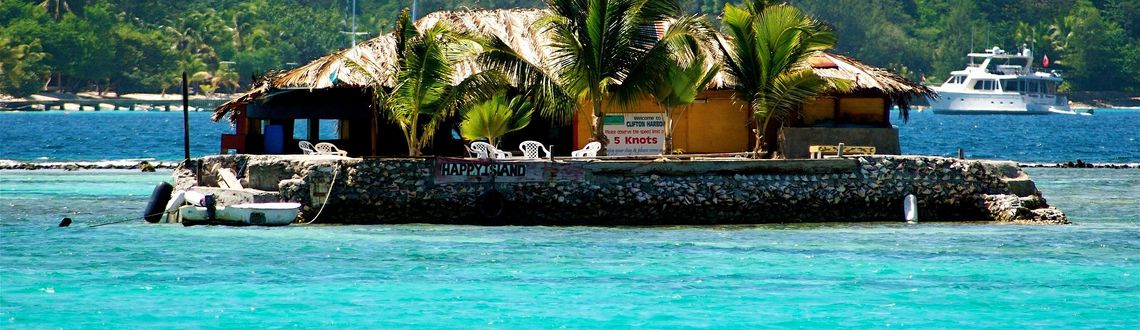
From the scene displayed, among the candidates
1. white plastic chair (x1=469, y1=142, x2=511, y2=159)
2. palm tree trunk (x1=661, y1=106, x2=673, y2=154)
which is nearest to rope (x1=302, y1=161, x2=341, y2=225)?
white plastic chair (x1=469, y1=142, x2=511, y2=159)

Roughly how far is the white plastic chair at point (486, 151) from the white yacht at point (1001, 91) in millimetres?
120320

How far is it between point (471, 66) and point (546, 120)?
8.69ft

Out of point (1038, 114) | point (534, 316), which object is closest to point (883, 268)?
point (534, 316)

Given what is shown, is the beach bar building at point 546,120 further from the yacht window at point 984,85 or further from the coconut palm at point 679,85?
the yacht window at point 984,85

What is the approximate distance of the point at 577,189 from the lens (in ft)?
88.5

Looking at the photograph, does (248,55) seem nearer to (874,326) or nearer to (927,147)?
(927,147)

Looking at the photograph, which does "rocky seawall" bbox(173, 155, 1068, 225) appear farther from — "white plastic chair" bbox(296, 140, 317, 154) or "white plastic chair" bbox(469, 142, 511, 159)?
"white plastic chair" bbox(296, 140, 317, 154)

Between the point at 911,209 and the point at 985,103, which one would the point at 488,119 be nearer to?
the point at 911,209

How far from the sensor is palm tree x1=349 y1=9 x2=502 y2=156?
2792cm

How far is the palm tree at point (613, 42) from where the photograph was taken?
2833 centimetres

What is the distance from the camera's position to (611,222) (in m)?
27.2

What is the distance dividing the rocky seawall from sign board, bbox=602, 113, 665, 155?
184 inches

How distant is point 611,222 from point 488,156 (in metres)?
2.63

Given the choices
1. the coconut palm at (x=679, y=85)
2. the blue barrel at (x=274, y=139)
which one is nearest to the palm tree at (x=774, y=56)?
the coconut palm at (x=679, y=85)
